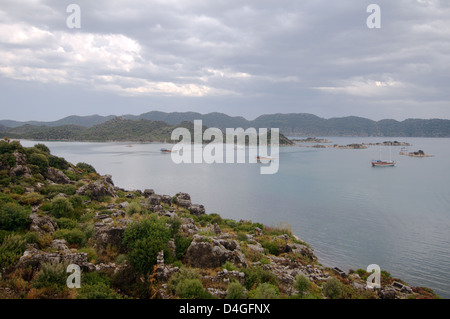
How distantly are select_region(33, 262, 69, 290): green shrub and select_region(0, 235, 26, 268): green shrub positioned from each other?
2.40m

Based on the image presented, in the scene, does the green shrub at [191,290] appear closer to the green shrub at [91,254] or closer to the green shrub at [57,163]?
the green shrub at [91,254]

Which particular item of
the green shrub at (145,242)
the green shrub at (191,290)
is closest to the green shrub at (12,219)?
the green shrub at (145,242)

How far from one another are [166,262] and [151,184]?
57.5 m

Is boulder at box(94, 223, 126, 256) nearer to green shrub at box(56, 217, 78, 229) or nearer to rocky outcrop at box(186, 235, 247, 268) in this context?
green shrub at box(56, 217, 78, 229)

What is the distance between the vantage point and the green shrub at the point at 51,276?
1191cm

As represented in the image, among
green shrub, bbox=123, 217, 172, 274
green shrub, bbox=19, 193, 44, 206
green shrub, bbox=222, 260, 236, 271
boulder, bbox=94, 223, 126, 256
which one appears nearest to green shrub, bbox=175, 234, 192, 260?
green shrub, bbox=123, 217, 172, 274

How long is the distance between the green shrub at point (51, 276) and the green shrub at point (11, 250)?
2396 mm

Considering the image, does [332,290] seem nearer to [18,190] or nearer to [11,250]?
[11,250]

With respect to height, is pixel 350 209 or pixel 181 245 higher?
pixel 181 245

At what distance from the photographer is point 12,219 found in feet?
58.6

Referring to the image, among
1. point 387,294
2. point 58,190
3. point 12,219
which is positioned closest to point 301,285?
point 387,294

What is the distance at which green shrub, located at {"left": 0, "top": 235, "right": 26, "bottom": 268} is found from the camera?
A: 13.4 meters

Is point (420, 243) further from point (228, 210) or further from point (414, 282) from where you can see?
A: point (228, 210)

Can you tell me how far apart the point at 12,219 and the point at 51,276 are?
8555 mm
